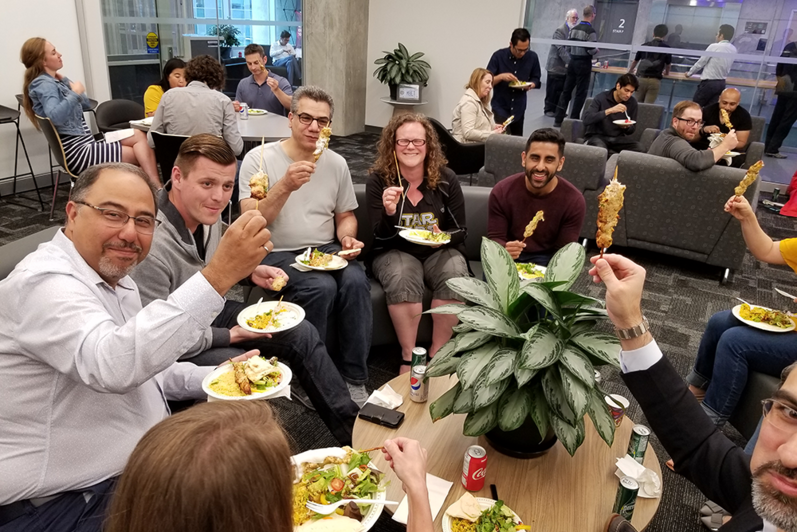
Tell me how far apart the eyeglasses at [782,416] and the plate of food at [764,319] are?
4.81ft

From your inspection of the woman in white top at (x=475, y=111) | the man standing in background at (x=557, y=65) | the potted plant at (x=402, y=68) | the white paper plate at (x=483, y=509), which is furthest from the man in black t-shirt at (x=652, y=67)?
the white paper plate at (x=483, y=509)

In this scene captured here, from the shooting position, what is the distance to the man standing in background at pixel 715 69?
730 centimetres

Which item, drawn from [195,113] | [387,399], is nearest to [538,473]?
[387,399]

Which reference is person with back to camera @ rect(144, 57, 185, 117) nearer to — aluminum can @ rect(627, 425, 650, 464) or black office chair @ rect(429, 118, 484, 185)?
black office chair @ rect(429, 118, 484, 185)

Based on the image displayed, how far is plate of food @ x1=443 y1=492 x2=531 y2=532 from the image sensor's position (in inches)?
57.9

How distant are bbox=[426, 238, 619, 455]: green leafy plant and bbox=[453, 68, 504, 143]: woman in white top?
4034mm

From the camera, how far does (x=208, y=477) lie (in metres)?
0.76

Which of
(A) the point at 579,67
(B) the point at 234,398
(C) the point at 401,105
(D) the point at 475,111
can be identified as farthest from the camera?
(C) the point at 401,105

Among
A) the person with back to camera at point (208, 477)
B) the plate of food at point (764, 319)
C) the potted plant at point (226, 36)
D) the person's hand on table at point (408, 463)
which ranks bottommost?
the plate of food at point (764, 319)

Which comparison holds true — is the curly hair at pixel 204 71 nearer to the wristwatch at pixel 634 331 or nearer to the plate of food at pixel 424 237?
the plate of food at pixel 424 237

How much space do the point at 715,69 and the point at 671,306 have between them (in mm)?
4892

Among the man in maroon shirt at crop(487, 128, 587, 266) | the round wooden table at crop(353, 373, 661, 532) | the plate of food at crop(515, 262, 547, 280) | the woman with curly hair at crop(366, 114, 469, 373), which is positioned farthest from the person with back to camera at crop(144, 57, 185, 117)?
the round wooden table at crop(353, 373, 661, 532)

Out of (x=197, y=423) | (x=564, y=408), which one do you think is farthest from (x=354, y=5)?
(x=197, y=423)

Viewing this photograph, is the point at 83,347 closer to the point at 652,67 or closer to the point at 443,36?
the point at 443,36
